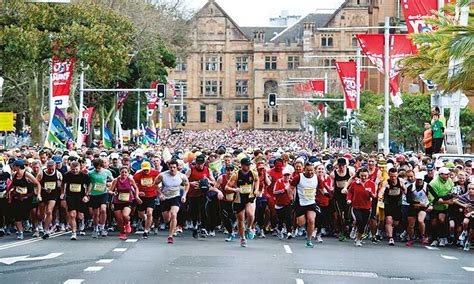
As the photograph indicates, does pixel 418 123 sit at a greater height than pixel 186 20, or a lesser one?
lesser

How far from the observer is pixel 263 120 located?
546 ft

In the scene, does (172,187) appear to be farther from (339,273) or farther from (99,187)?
(339,273)

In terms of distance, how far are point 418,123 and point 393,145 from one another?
8.64ft

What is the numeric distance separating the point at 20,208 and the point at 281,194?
205 inches

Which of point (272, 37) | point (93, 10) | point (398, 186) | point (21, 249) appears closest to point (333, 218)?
point (398, 186)

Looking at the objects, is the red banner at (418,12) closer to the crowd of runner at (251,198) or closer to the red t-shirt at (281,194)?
the crowd of runner at (251,198)

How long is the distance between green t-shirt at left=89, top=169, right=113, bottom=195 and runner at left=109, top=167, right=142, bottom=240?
0.17m

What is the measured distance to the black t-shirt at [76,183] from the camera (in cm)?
2302

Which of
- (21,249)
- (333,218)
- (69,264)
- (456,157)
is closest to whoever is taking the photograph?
(69,264)

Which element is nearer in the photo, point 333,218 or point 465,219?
point 465,219

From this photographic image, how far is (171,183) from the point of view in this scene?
22531mm

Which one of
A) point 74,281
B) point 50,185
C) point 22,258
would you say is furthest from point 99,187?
point 74,281

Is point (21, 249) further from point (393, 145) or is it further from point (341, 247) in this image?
point (393, 145)

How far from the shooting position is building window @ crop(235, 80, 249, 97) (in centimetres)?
16900
